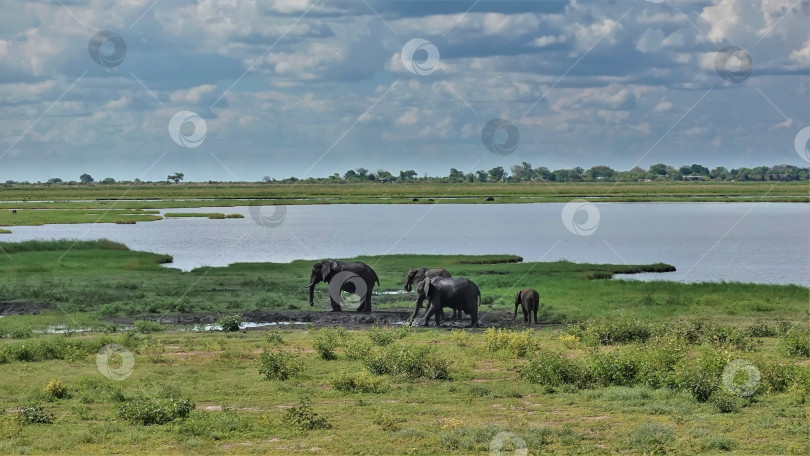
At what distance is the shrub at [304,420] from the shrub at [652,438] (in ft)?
18.2

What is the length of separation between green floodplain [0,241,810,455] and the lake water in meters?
25.8

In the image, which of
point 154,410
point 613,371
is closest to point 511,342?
point 613,371

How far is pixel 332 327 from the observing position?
105 feet

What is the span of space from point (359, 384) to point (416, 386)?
1346 millimetres

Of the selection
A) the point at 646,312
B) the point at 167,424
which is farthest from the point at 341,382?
the point at 646,312

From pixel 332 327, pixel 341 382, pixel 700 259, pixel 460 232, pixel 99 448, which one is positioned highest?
pixel 460 232

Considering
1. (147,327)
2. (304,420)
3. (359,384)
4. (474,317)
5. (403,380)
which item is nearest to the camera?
(304,420)

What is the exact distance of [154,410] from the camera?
56.4ft

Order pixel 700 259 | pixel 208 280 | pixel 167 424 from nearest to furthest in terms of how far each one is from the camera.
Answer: pixel 167 424
pixel 208 280
pixel 700 259

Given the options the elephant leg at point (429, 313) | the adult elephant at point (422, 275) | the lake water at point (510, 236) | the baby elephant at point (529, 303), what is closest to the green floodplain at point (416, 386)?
the baby elephant at point (529, 303)

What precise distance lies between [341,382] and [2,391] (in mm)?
7645

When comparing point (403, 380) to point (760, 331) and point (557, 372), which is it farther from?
point (760, 331)

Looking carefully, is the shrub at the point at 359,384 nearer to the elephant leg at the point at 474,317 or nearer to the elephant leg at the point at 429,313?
the elephant leg at the point at 429,313

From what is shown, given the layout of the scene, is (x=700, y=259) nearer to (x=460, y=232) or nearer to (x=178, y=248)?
(x=460, y=232)
